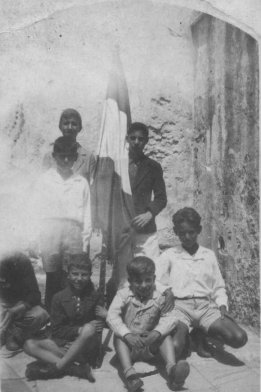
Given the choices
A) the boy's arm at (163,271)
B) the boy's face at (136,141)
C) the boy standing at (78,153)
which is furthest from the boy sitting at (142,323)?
the boy's face at (136,141)

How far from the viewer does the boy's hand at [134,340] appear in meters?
2.72

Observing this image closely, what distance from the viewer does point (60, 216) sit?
3260mm

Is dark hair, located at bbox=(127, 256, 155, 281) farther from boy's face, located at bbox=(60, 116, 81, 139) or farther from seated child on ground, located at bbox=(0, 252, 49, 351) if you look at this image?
boy's face, located at bbox=(60, 116, 81, 139)

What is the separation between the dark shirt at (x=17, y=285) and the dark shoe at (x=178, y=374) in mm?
985

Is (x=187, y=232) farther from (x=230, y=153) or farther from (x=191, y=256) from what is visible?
(x=230, y=153)

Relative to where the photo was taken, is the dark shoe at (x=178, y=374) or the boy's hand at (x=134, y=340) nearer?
the dark shoe at (x=178, y=374)

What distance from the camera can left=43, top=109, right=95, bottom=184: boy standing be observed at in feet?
10.6

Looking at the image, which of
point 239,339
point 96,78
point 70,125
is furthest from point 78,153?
point 239,339

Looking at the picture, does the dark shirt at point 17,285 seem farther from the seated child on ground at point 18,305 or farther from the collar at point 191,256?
the collar at point 191,256

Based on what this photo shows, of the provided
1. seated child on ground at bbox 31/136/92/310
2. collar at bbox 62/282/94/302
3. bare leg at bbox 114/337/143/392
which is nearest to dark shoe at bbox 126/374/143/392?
bare leg at bbox 114/337/143/392

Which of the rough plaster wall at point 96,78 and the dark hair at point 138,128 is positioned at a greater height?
the rough plaster wall at point 96,78

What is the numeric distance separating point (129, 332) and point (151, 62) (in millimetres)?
2033

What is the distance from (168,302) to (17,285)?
38.5 inches

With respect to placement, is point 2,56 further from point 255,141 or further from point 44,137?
point 255,141
